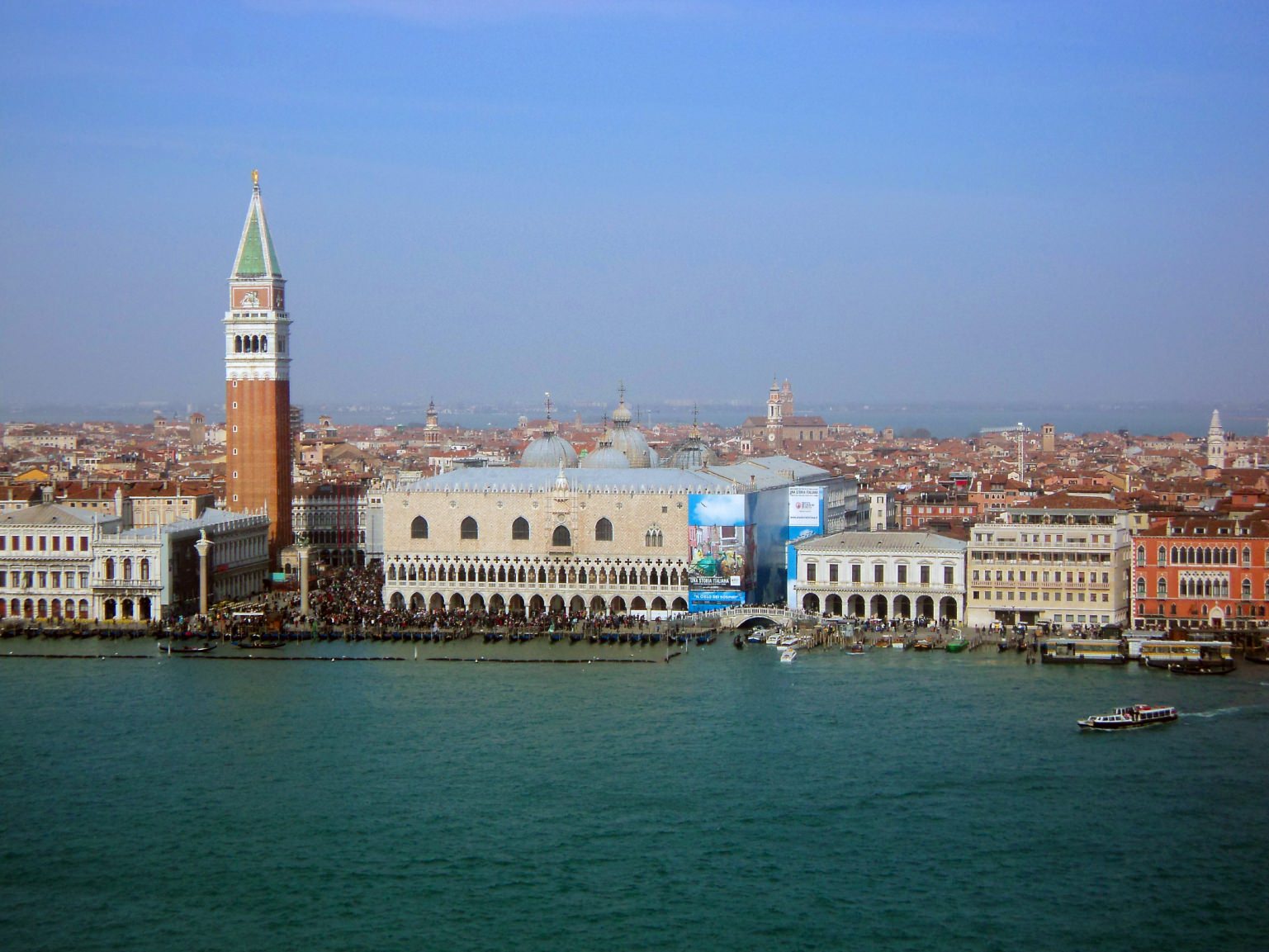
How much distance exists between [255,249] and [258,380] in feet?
8.39

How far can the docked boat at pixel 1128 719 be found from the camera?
899 inches

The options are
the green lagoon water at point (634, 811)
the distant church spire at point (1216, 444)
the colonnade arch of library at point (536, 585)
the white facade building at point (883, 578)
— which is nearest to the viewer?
the green lagoon water at point (634, 811)

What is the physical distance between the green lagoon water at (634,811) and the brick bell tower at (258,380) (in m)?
11.3

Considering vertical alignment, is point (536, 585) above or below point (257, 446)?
below

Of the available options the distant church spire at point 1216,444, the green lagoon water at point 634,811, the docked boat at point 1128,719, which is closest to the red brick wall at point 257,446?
the green lagoon water at point 634,811

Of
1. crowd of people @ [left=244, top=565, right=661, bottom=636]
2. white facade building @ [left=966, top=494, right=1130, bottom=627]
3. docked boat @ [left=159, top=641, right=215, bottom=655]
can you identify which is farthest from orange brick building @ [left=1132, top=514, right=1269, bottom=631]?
docked boat @ [left=159, top=641, right=215, bottom=655]

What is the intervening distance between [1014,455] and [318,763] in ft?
214

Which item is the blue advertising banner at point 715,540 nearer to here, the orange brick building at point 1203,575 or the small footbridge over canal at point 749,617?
the small footbridge over canal at point 749,617

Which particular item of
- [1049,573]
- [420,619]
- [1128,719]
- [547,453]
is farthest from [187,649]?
[1128,719]

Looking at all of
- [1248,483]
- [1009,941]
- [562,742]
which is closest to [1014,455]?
[1248,483]

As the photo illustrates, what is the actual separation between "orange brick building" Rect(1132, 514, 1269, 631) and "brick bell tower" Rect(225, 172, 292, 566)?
17262 millimetres

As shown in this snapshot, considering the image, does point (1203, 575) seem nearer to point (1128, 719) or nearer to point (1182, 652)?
point (1182, 652)

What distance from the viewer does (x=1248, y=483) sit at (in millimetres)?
44188

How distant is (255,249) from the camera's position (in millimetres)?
37781
